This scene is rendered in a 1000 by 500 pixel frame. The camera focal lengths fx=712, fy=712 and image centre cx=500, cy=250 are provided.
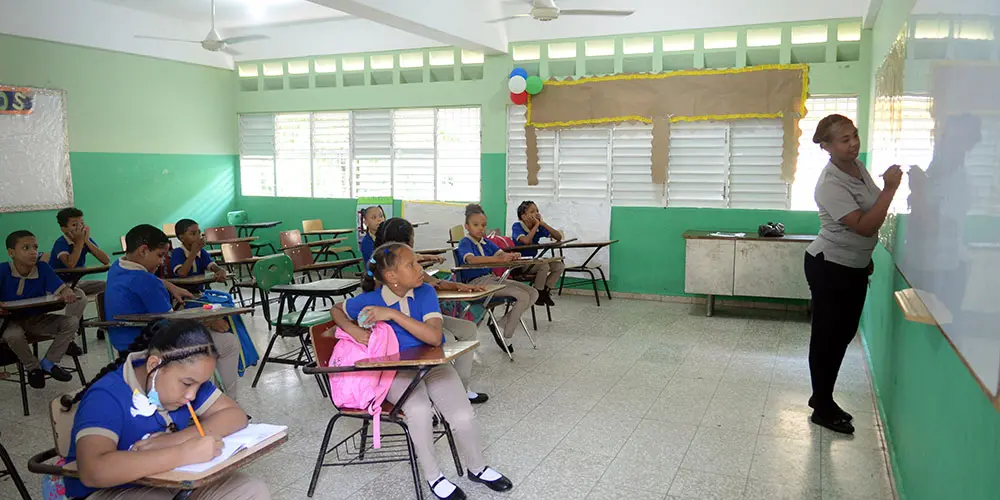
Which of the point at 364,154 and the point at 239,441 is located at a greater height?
the point at 364,154

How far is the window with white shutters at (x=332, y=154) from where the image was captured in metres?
9.58

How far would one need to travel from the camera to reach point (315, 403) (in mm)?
4473

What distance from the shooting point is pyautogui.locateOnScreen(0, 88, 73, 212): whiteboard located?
7254mm

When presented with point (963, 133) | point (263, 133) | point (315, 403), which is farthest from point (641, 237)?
point (963, 133)

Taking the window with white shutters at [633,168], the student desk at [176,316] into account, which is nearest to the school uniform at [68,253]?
the student desk at [176,316]

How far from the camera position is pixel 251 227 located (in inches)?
379

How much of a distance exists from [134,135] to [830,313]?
8.18 m

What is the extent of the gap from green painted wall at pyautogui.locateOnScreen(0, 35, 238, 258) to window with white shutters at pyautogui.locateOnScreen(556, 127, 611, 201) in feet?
16.2

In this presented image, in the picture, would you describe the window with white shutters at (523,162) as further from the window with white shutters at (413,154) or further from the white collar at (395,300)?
the white collar at (395,300)

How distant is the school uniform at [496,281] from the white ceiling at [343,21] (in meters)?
2.25

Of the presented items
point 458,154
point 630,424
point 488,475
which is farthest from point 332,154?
point 488,475

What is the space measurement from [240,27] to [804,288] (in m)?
7.67

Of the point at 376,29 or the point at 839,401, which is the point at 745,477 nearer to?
the point at 839,401

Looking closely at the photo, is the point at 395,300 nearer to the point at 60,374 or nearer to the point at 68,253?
the point at 60,374
